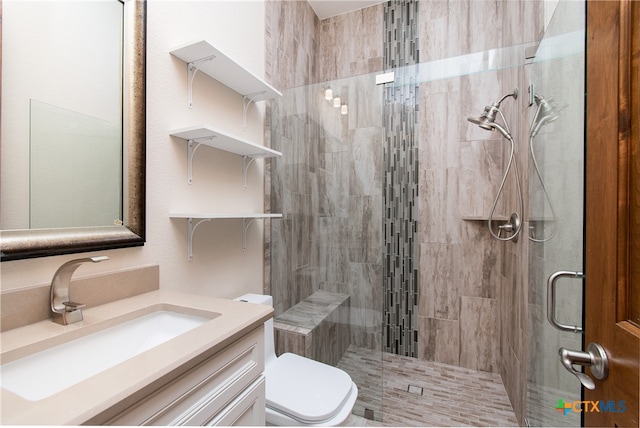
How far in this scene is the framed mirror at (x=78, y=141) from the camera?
2.54 feet

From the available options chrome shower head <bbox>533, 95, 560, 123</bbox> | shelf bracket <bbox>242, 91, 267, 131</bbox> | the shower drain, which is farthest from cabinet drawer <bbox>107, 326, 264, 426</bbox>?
the shower drain

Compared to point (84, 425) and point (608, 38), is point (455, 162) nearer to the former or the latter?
point (608, 38)

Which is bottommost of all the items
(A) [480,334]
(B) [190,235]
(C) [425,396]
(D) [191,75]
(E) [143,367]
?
(C) [425,396]

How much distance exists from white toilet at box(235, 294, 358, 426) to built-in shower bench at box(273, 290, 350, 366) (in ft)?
0.64

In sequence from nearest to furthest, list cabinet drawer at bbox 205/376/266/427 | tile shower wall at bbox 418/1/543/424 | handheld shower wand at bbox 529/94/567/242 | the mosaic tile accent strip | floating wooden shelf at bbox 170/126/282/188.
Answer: cabinet drawer at bbox 205/376/266/427
handheld shower wand at bbox 529/94/567/242
floating wooden shelf at bbox 170/126/282/188
tile shower wall at bbox 418/1/543/424
the mosaic tile accent strip

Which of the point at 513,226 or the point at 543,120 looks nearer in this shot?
the point at 543,120

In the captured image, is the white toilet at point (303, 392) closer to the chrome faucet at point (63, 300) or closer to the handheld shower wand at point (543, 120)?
the chrome faucet at point (63, 300)

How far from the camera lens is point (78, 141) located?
924 mm

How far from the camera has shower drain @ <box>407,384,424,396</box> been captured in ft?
6.40

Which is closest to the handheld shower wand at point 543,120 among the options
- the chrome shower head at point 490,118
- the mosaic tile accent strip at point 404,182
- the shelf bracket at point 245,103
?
the chrome shower head at point 490,118

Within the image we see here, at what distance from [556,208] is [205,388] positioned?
4.22ft

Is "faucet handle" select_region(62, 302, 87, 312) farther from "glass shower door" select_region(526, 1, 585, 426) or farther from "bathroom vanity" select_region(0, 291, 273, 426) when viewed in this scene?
"glass shower door" select_region(526, 1, 585, 426)

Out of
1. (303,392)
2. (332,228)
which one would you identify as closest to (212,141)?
(332,228)

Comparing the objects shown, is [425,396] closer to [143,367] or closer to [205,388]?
[205,388]
